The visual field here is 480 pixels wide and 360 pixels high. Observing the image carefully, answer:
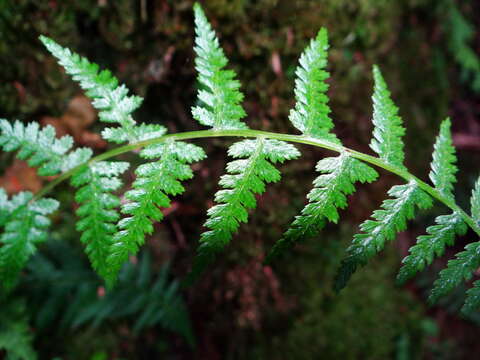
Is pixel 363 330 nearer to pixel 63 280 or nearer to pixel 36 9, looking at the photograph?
pixel 63 280

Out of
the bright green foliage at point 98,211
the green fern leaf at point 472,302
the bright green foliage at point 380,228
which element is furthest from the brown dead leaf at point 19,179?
the green fern leaf at point 472,302

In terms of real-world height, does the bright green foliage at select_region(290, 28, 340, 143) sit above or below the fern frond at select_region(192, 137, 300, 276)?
above

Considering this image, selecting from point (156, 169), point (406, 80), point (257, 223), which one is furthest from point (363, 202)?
point (156, 169)

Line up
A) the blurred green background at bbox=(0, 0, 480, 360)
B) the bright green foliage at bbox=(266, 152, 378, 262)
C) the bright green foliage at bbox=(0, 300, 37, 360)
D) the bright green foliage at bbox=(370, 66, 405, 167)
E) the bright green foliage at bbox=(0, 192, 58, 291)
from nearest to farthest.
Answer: the bright green foliage at bbox=(0, 192, 58, 291) < the bright green foliage at bbox=(266, 152, 378, 262) < the bright green foliage at bbox=(370, 66, 405, 167) < the bright green foliage at bbox=(0, 300, 37, 360) < the blurred green background at bbox=(0, 0, 480, 360)

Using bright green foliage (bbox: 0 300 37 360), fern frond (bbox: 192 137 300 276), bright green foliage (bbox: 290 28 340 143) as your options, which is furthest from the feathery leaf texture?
bright green foliage (bbox: 0 300 37 360)

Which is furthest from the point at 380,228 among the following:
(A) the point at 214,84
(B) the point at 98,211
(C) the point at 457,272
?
(B) the point at 98,211

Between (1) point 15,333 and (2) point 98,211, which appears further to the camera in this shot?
(1) point 15,333

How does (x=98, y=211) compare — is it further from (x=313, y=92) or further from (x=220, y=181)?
(x=313, y=92)

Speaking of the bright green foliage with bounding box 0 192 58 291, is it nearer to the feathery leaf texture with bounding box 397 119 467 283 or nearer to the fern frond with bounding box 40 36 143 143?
the fern frond with bounding box 40 36 143 143
